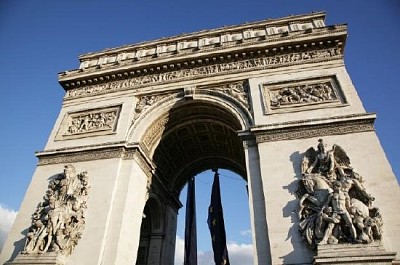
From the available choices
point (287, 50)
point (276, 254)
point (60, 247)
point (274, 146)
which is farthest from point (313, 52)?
point (60, 247)

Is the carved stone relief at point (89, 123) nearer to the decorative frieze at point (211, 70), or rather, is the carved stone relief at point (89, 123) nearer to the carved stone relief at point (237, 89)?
the decorative frieze at point (211, 70)

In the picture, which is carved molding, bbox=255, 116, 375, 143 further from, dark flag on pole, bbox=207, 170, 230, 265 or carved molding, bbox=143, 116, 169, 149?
dark flag on pole, bbox=207, 170, 230, 265

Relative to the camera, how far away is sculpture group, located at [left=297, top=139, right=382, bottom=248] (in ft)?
22.1

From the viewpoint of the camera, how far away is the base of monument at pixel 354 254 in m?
6.13

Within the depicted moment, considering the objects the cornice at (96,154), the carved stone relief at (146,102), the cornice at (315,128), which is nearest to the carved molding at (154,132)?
the cornice at (96,154)

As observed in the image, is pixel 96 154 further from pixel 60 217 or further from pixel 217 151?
pixel 217 151

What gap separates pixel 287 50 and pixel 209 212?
7.44 m

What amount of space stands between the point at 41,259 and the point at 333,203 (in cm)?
801

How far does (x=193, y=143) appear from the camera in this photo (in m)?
13.5

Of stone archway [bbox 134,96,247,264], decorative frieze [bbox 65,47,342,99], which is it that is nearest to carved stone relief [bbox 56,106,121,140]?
decorative frieze [bbox 65,47,342,99]

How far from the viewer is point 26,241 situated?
863 centimetres

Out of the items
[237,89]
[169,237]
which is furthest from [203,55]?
[169,237]

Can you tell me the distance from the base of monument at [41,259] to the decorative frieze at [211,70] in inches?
274

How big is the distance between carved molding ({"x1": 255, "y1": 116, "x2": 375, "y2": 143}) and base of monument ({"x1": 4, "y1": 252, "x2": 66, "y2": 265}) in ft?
22.2
